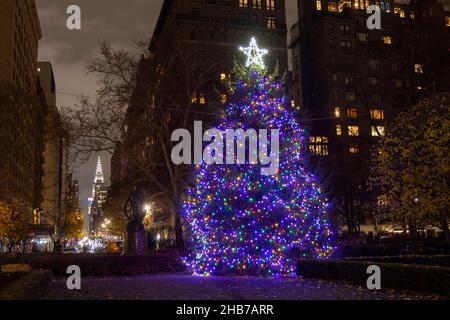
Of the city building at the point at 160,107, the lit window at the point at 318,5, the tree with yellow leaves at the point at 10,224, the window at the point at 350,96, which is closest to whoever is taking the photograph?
the city building at the point at 160,107

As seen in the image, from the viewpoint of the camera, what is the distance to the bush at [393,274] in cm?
1484

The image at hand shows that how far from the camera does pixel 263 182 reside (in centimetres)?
2425

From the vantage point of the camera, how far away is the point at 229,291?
1691 cm

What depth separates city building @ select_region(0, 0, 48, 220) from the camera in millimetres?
43031

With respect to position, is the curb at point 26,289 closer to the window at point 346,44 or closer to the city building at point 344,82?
the city building at point 344,82

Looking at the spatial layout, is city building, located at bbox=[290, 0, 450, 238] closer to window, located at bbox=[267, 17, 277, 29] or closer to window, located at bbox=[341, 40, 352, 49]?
window, located at bbox=[341, 40, 352, 49]

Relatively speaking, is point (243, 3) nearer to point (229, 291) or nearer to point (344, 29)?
point (344, 29)

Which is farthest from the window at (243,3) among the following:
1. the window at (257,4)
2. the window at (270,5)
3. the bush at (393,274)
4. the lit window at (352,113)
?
the bush at (393,274)

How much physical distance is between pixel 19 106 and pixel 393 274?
1534 inches

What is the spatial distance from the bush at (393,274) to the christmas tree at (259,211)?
7.41ft
